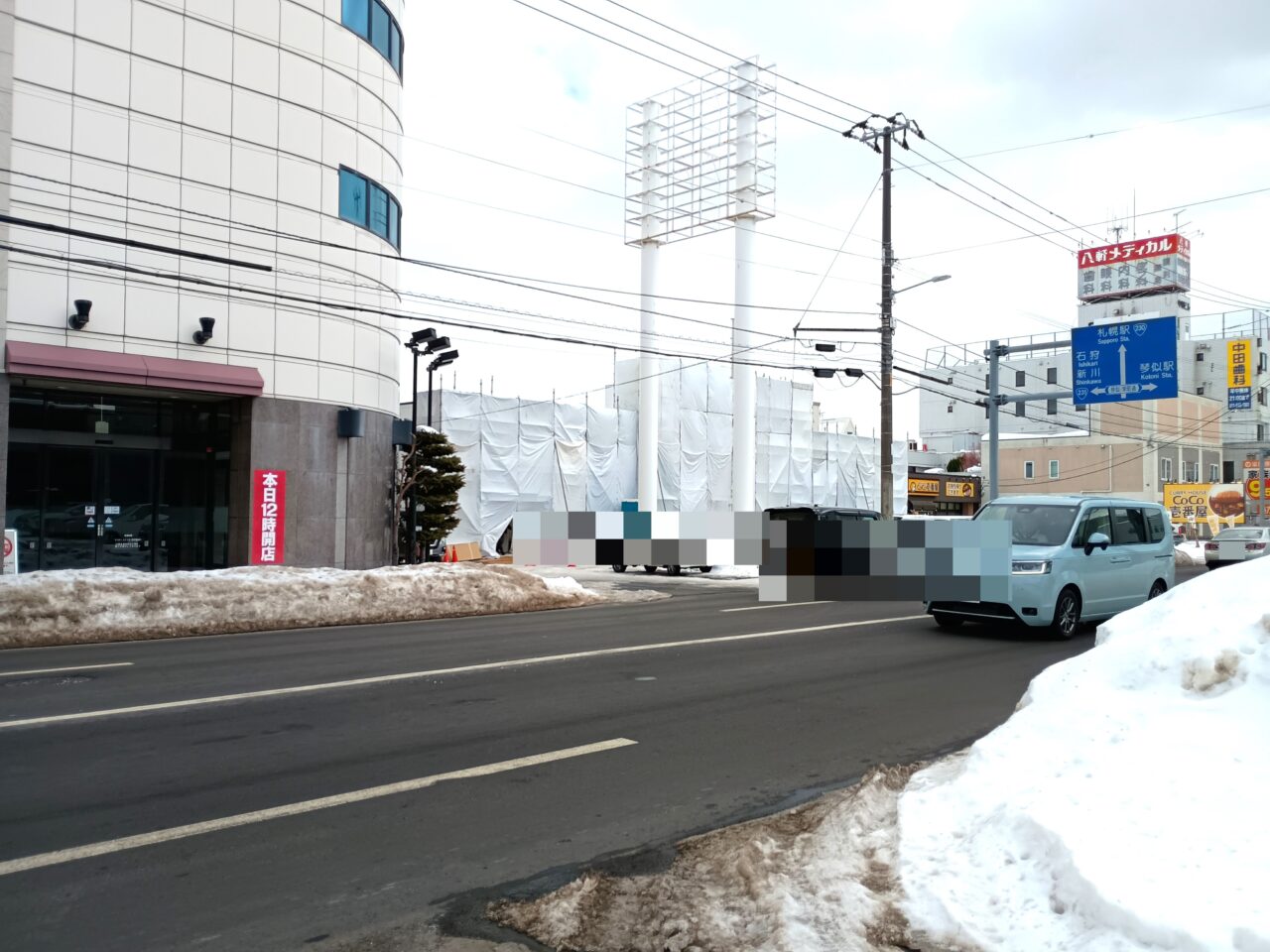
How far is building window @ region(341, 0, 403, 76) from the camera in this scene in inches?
926

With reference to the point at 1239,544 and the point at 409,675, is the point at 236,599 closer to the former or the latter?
the point at 409,675

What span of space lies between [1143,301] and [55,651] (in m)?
103

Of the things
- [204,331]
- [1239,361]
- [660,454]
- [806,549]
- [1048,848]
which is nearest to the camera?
[1048,848]

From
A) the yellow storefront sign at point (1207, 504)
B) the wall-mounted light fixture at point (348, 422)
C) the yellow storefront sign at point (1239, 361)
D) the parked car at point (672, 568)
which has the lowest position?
the parked car at point (672, 568)

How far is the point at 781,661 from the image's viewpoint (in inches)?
447

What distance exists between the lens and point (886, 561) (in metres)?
18.7

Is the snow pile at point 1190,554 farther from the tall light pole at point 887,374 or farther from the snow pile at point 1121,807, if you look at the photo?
the snow pile at point 1121,807

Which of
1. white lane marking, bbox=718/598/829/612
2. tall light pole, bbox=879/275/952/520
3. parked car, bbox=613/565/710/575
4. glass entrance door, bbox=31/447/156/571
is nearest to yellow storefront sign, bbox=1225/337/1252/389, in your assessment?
tall light pole, bbox=879/275/952/520

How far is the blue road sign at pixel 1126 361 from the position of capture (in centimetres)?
2748

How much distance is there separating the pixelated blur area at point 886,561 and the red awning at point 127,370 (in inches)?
467

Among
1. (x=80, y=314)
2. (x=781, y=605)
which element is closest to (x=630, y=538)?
(x=781, y=605)

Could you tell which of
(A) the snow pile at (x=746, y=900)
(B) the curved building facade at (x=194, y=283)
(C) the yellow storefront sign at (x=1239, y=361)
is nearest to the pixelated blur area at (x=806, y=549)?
(B) the curved building facade at (x=194, y=283)

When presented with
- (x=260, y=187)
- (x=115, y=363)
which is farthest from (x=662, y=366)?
(x=115, y=363)

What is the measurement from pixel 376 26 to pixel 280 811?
76.6ft
